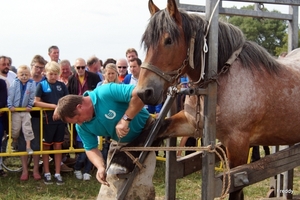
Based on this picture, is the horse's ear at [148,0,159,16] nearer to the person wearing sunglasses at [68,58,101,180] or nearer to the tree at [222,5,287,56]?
the person wearing sunglasses at [68,58,101,180]

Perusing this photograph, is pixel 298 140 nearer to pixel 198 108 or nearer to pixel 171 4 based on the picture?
Result: pixel 198 108

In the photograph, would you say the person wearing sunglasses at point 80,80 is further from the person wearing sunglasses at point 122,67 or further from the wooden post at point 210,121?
the wooden post at point 210,121

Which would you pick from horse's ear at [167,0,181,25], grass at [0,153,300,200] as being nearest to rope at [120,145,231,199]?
horse's ear at [167,0,181,25]

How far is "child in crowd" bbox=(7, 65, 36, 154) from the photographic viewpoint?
608 centimetres

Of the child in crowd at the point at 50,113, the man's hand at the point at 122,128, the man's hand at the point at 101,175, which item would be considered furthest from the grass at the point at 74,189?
the man's hand at the point at 122,128

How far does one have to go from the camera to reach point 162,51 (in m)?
3.22

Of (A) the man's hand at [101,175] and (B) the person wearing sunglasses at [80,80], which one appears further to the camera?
(B) the person wearing sunglasses at [80,80]

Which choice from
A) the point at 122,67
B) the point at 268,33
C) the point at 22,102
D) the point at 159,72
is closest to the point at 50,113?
the point at 22,102

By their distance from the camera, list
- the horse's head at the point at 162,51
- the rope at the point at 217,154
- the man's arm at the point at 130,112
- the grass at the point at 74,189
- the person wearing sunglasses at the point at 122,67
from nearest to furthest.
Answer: the rope at the point at 217,154, the horse's head at the point at 162,51, the man's arm at the point at 130,112, the grass at the point at 74,189, the person wearing sunglasses at the point at 122,67

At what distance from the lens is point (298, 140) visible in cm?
391

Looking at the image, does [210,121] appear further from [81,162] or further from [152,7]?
[81,162]

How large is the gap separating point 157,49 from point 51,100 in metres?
3.42

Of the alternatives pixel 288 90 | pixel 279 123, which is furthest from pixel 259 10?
pixel 279 123

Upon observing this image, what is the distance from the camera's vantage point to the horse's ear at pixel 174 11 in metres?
3.20
